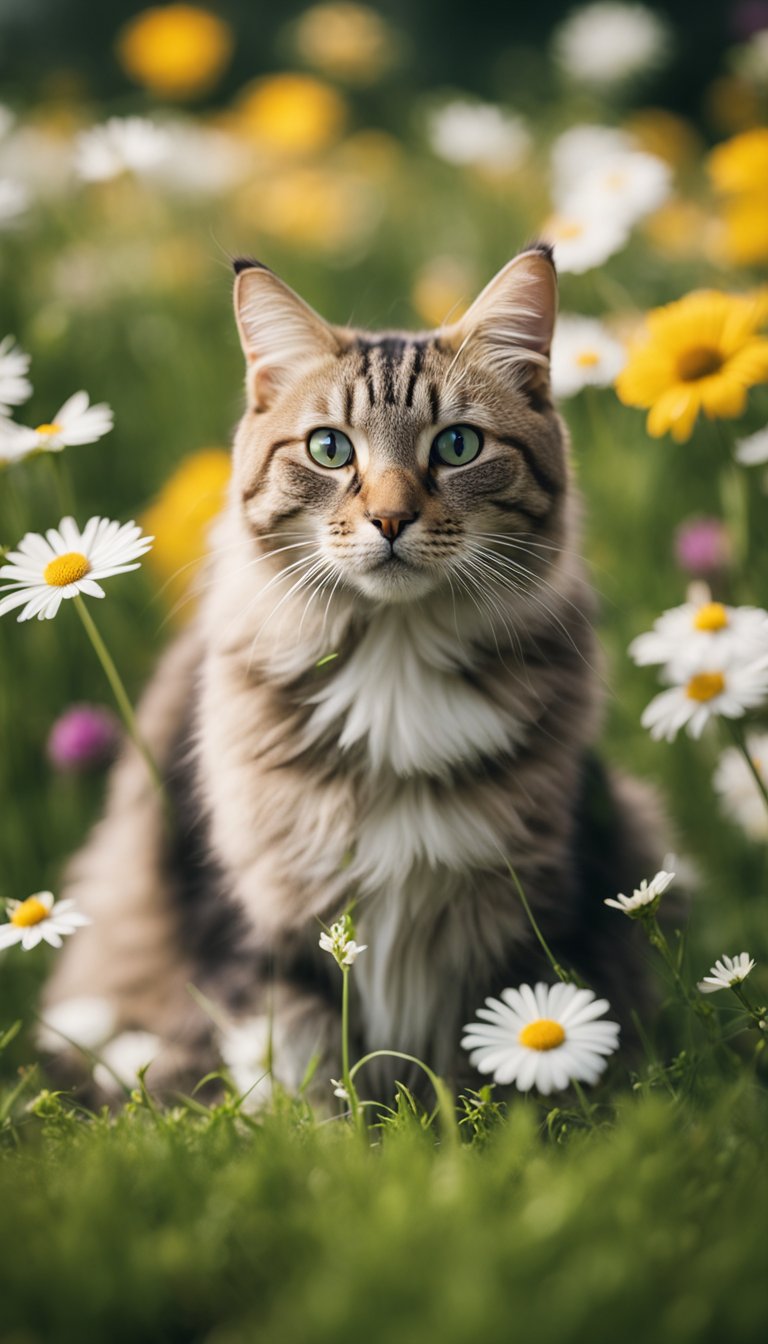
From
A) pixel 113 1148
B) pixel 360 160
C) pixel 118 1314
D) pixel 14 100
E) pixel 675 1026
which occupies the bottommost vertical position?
pixel 675 1026

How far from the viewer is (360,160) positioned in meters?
5.26

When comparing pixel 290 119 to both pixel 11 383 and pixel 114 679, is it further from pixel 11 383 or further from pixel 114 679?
pixel 114 679

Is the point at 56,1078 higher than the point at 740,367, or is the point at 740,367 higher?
the point at 740,367

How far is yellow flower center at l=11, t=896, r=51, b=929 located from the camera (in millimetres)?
1616

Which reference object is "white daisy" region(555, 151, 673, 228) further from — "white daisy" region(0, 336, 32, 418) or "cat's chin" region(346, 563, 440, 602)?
"white daisy" region(0, 336, 32, 418)

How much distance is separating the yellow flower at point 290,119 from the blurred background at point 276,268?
0.05 ft

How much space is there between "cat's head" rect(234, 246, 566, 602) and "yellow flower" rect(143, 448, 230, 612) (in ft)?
2.60

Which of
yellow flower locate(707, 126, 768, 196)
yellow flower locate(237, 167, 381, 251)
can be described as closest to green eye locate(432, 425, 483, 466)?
yellow flower locate(707, 126, 768, 196)

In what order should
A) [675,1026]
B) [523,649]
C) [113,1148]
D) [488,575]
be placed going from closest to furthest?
[113,1148] < [488,575] < [523,649] < [675,1026]

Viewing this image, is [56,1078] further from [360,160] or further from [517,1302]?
[360,160]

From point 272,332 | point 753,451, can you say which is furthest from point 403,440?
point 753,451

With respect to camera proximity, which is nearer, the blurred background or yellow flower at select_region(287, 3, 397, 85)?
the blurred background

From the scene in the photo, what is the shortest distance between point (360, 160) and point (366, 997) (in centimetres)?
439

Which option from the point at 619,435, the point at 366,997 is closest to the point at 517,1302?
the point at 366,997
